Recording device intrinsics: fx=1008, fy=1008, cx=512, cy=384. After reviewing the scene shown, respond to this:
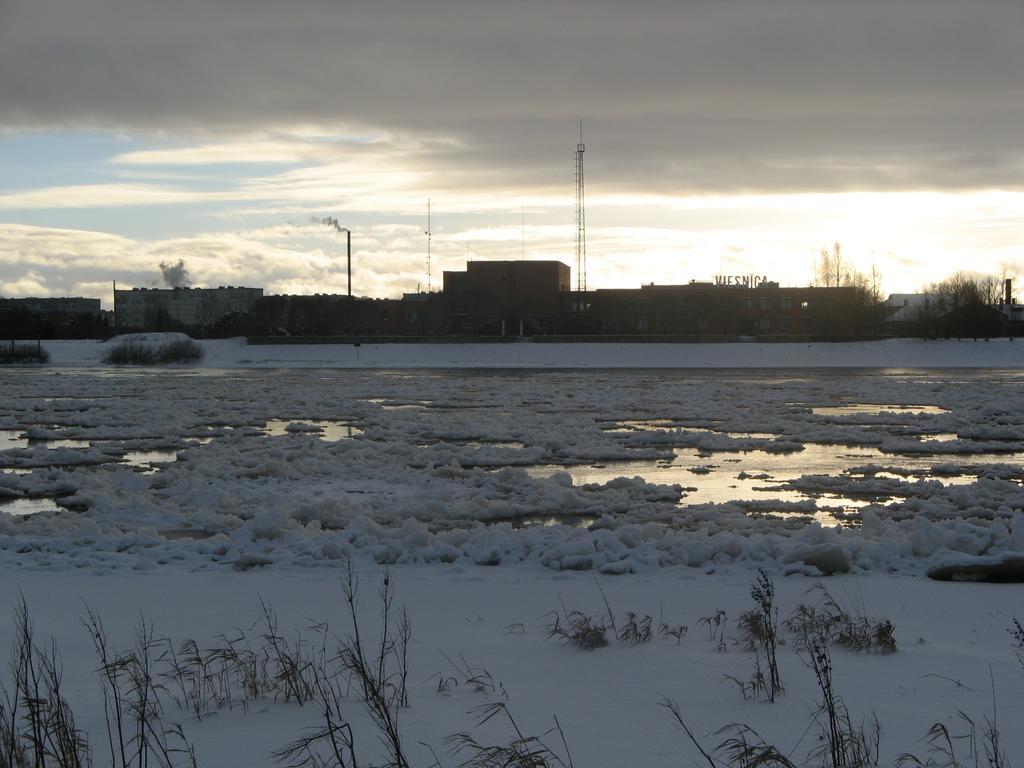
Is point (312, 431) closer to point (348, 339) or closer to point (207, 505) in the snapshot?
point (207, 505)

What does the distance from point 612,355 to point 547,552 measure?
6141 centimetres

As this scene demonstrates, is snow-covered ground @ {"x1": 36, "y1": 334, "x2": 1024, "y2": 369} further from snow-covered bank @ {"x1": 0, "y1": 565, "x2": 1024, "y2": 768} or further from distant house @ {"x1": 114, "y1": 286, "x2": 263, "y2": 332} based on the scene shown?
distant house @ {"x1": 114, "y1": 286, "x2": 263, "y2": 332}

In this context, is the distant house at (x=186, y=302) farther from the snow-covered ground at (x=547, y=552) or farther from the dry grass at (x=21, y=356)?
the snow-covered ground at (x=547, y=552)

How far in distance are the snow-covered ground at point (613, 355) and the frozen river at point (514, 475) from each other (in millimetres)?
33159

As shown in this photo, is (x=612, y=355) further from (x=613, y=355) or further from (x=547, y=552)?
(x=547, y=552)

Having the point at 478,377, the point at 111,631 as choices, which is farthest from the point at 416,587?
the point at 478,377

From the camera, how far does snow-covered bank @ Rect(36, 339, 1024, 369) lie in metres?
67.4

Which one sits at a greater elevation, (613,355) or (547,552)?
(613,355)

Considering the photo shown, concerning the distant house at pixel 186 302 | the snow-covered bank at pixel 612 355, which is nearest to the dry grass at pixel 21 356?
the snow-covered bank at pixel 612 355

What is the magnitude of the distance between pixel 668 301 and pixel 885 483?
300 feet

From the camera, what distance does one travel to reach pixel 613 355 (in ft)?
234

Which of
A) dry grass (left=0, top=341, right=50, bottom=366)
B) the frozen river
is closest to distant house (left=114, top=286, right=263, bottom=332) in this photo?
dry grass (left=0, top=341, right=50, bottom=366)

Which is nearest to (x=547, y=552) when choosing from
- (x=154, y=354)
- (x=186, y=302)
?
(x=154, y=354)

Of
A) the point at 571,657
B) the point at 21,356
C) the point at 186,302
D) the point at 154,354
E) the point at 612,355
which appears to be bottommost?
the point at 571,657
